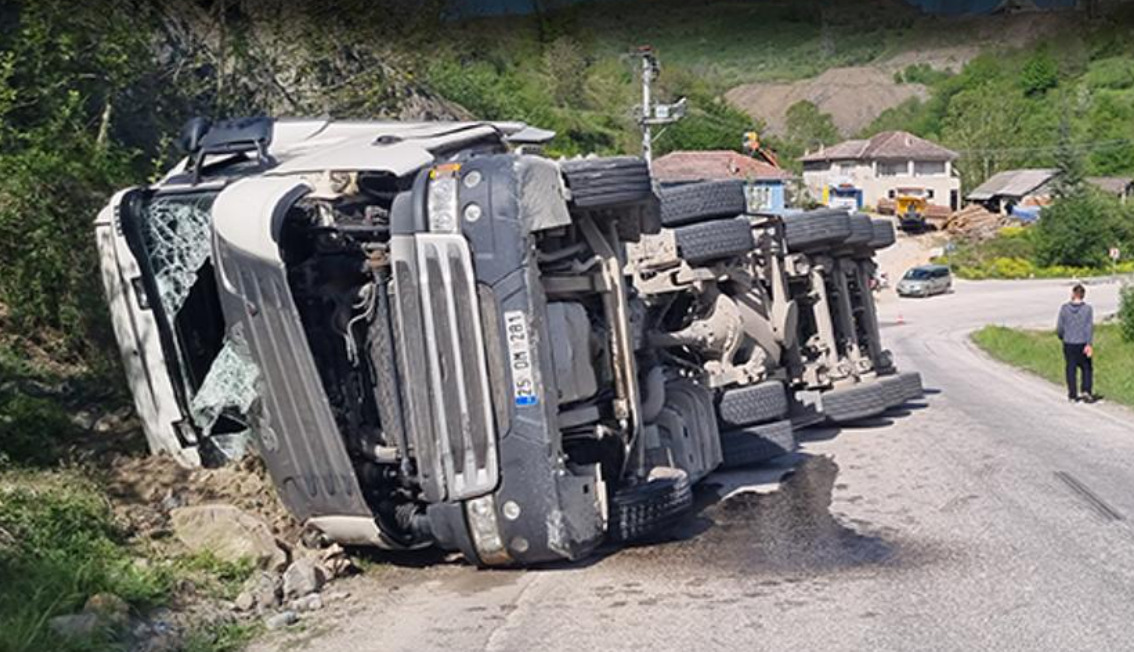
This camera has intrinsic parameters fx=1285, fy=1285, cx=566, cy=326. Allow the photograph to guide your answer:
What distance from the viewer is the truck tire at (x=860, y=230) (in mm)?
12831

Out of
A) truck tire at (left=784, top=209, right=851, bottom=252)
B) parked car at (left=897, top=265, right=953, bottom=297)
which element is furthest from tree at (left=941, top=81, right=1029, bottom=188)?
truck tire at (left=784, top=209, right=851, bottom=252)

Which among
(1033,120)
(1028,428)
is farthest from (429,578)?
(1033,120)

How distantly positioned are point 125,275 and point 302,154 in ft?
5.22

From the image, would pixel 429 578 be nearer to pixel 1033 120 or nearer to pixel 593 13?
pixel 593 13

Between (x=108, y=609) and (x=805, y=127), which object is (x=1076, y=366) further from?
(x=805, y=127)

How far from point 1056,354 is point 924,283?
88.0 feet

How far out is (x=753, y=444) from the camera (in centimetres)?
982

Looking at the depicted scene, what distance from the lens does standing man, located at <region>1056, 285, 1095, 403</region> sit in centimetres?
Result: 1491

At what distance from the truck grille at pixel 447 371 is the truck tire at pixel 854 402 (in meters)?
6.11

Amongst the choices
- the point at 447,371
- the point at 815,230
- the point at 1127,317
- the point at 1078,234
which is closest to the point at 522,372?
the point at 447,371

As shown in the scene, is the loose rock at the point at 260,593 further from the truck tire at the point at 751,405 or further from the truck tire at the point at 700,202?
the truck tire at the point at 700,202

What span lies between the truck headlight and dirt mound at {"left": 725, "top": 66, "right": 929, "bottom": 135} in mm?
87707

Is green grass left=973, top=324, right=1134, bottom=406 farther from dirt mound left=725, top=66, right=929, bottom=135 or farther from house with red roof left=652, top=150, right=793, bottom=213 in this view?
dirt mound left=725, top=66, right=929, bottom=135

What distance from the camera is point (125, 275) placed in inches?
293
